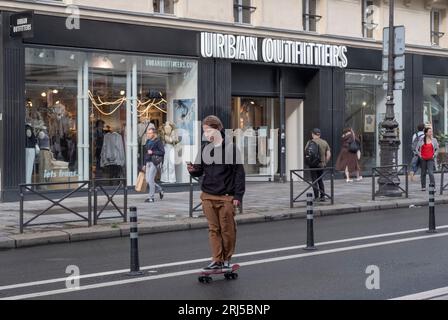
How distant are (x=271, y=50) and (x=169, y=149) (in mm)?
4383

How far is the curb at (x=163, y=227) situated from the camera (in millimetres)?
11555

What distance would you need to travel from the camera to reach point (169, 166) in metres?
19.9

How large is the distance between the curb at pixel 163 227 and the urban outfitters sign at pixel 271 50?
20.7 ft

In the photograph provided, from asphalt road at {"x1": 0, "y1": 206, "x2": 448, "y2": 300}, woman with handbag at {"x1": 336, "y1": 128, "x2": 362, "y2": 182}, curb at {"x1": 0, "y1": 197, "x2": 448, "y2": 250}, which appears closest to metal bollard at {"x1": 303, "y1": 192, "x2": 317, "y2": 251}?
asphalt road at {"x1": 0, "y1": 206, "x2": 448, "y2": 300}

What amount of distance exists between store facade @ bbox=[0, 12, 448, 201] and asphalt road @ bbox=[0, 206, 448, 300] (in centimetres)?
439

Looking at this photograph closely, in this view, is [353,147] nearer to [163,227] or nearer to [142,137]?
[142,137]

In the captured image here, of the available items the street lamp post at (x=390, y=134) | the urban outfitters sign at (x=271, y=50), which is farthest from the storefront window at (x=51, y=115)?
the street lamp post at (x=390, y=134)

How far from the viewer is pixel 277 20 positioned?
21.6 m

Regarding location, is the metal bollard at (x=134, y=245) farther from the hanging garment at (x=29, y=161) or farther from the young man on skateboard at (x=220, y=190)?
the hanging garment at (x=29, y=161)

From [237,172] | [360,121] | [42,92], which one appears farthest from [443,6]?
[237,172]

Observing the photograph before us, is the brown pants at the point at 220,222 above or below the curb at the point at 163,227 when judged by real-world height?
above

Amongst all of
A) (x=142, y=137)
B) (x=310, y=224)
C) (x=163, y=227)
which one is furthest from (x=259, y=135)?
(x=310, y=224)

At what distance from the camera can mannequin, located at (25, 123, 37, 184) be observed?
55.5 feet
